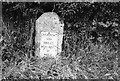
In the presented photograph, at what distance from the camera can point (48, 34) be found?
4.49 metres

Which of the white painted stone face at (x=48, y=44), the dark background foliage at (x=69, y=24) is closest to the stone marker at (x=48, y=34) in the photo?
the white painted stone face at (x=48, y=44)

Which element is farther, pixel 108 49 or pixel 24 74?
pixel 108 49

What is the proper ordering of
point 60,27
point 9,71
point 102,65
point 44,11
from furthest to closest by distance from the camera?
point 44,11 < point 60,27 < point 102,65 < point 9,71

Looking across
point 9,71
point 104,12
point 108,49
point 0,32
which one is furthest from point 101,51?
point 0,32

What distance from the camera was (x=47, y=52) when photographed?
4.54m

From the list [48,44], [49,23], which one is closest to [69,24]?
[49,23]

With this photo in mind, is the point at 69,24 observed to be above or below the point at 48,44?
above

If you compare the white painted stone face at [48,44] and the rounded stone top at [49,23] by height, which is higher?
the rounded stone top at [49,23]

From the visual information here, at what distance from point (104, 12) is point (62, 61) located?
4.71 feet

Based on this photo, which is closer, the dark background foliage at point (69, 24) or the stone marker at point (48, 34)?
the stone marker at point (48, 34)

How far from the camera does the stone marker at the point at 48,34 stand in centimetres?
445

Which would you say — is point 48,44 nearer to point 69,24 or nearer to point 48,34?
point 48,34

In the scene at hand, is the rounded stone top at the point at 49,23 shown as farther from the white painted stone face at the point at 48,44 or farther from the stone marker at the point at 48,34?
the white painted stone face at the point at 48,44

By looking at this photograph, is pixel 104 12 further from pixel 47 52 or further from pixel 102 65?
pixel 47 52
